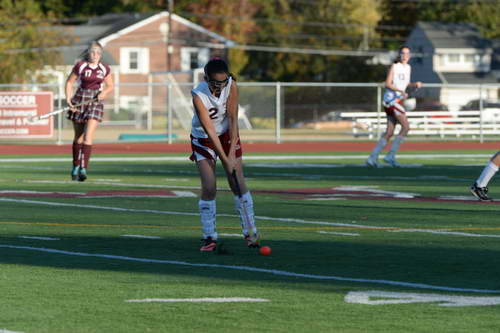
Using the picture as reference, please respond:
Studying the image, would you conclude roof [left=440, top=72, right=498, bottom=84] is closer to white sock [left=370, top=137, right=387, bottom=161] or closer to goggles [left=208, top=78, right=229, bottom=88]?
white sock [left=370, top=137, right=387, bottom=161]

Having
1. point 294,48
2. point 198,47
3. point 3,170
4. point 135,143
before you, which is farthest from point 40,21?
point 3,170

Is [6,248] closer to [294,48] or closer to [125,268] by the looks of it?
[125,268]

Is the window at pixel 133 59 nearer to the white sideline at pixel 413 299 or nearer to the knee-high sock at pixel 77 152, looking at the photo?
the knee-high sock at pixel 77 152

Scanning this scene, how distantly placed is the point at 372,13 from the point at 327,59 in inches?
523

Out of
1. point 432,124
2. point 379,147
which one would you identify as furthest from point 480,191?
point 432,124

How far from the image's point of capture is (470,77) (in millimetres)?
90812

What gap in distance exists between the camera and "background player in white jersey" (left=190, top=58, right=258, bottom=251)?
32.6 feet

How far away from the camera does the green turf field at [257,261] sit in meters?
7.05

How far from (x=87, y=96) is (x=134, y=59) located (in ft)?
210

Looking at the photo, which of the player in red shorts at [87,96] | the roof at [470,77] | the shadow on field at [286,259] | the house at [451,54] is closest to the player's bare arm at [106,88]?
the player in red shorts at [87,96]

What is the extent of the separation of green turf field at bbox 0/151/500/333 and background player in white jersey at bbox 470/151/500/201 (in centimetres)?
24

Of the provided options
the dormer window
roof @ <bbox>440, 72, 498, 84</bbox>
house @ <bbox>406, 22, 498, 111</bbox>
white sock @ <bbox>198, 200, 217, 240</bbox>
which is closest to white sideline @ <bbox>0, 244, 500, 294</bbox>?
white sock @ <bbox>198, 200, 217, 240</bbox>

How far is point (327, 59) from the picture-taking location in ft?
289

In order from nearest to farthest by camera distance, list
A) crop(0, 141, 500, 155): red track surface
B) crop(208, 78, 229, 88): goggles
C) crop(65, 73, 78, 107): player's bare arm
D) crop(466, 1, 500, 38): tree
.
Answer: crop(208, 78, 229, 88): goggles → crop(65, 73, 78, 107): player's bare arm → crop(0, 141, 500, 155): red track surface → crop(466, 1, 500, 38): tree
